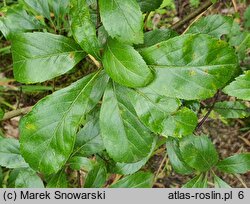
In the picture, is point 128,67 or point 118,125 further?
point 118,125

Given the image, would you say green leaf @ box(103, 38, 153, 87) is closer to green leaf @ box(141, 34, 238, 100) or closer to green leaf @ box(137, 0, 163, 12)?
green leaf @ box(141, 34, 238, 100)

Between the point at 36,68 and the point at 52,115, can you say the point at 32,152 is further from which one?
the point at 36,68

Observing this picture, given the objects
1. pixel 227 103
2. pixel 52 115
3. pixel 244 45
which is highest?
pixel 52 115

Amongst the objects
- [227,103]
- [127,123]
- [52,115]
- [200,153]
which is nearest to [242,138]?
[227,103]

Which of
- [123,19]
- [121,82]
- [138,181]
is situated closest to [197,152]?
[138,181]

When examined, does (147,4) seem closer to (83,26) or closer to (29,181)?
(83,26)

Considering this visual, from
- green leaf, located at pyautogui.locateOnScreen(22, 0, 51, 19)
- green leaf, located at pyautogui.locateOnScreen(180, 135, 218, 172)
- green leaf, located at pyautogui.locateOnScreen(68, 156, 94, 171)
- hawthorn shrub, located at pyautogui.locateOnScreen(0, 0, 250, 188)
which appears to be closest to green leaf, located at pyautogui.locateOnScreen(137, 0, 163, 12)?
hawthorn shrub, located at pyautogui.locateOnScreen(0, 0, 250, 188)

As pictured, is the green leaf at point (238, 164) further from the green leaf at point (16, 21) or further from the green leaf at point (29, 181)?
the green leaf at point (16, 21)
